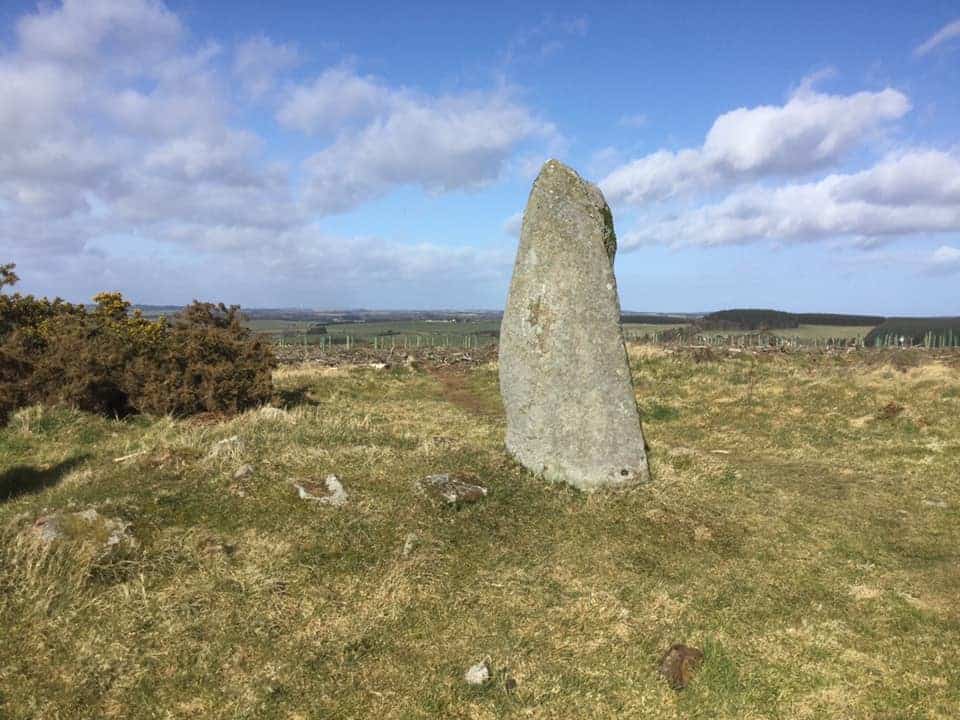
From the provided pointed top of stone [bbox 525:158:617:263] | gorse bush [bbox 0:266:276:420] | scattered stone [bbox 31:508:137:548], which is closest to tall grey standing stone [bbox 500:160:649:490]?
pointed top of stone [bbox 525:158:617:263]

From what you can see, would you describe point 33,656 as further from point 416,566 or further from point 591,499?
point 591,499

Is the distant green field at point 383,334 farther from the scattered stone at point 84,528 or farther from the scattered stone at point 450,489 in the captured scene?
the scattered stone at point 84,528

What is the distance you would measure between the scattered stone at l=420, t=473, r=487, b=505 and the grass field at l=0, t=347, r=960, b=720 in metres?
0.23

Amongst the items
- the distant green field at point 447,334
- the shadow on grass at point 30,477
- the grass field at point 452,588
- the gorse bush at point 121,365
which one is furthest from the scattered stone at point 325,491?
the distant green field at point 447,334

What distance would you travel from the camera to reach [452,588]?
7.44 m

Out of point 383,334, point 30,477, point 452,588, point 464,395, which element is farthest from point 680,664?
point 383,334

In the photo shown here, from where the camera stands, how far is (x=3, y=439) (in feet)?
43.2

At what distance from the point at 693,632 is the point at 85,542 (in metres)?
7.14

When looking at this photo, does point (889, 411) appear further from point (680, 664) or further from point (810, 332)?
point (810, 332)

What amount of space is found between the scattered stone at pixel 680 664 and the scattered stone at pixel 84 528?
20.6ft

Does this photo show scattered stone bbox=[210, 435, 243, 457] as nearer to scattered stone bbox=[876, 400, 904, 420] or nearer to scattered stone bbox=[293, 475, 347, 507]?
scattered stone bbox=[293, 475, 347, 507]

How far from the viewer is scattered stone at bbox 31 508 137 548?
723 cm

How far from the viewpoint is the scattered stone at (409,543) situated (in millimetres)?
7945

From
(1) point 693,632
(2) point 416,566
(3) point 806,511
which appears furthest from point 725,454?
(2) point 416,566
